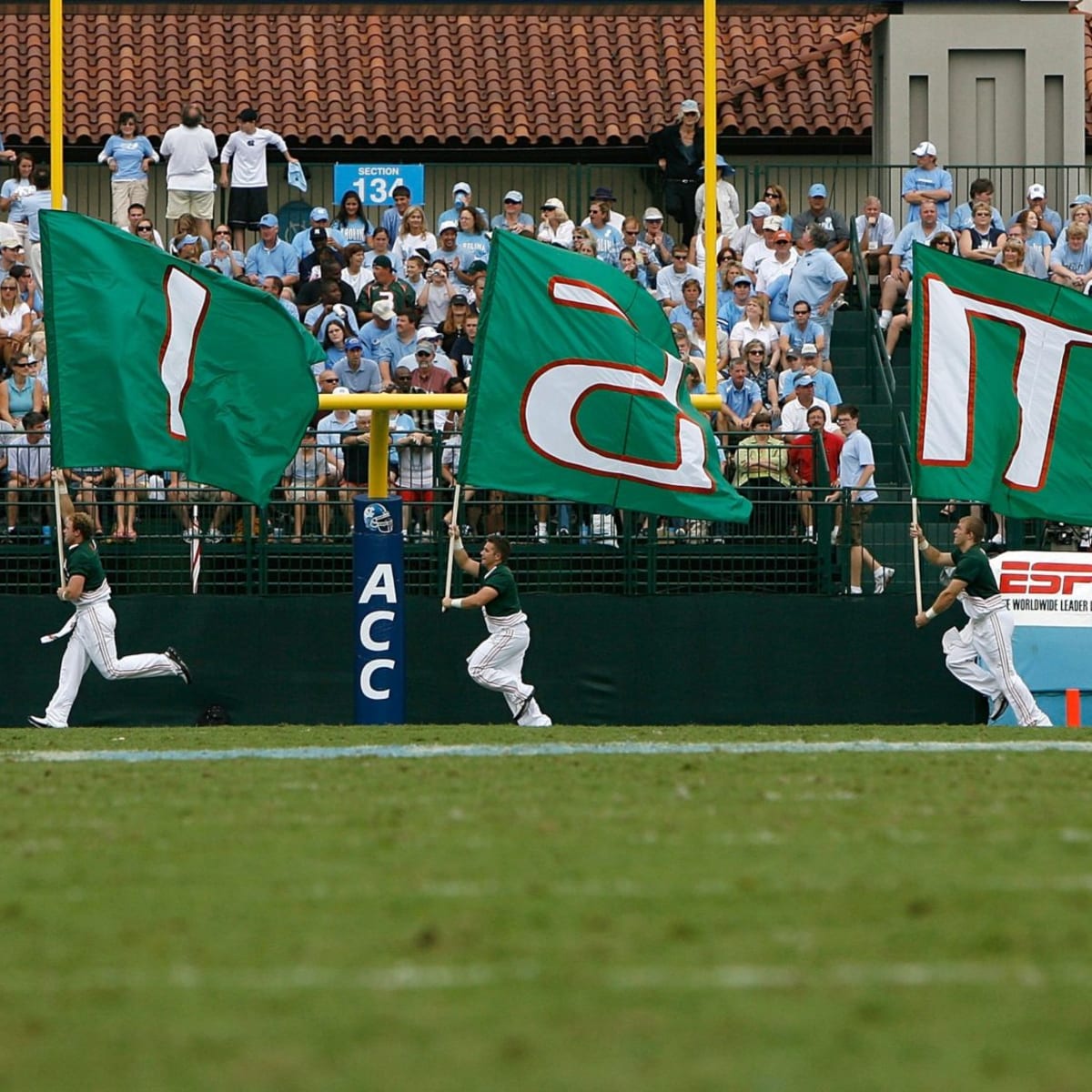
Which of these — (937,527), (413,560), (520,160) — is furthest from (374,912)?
(520,160)

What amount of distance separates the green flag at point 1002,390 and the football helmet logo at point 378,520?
356 cm

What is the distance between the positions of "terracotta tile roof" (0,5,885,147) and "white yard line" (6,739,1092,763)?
52.6ft

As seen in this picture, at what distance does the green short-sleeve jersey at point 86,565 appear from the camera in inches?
634

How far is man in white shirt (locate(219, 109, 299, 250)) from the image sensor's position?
2228cm

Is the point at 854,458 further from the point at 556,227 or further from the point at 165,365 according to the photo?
the point at 165,365

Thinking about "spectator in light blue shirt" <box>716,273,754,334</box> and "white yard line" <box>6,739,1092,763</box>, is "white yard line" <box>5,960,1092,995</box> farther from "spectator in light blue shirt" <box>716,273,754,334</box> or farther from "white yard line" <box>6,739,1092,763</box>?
"spectator in light blue shirt" <box>716,273,754,334</box>

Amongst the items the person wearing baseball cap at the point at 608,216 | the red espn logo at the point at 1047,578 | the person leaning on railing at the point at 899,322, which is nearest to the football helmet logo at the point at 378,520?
the red espn logo at the point at 1047,578

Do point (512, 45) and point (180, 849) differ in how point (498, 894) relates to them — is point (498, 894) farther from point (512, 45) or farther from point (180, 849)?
point (512, 45)

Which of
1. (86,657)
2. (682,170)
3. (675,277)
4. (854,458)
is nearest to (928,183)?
(682,170)

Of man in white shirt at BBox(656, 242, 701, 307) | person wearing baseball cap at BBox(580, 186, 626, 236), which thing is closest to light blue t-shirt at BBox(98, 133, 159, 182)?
person wearing baseball cap at BBox(580, 186, 626, 236)

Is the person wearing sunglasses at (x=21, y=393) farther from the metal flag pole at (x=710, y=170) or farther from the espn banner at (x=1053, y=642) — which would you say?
the espn banner at (x=1053, y=642)

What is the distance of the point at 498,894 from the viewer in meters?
6.61

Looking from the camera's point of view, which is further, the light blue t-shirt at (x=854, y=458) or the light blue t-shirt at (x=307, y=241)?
the light blue t-shirt at (x=307, y=241)

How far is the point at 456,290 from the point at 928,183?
519 cm
